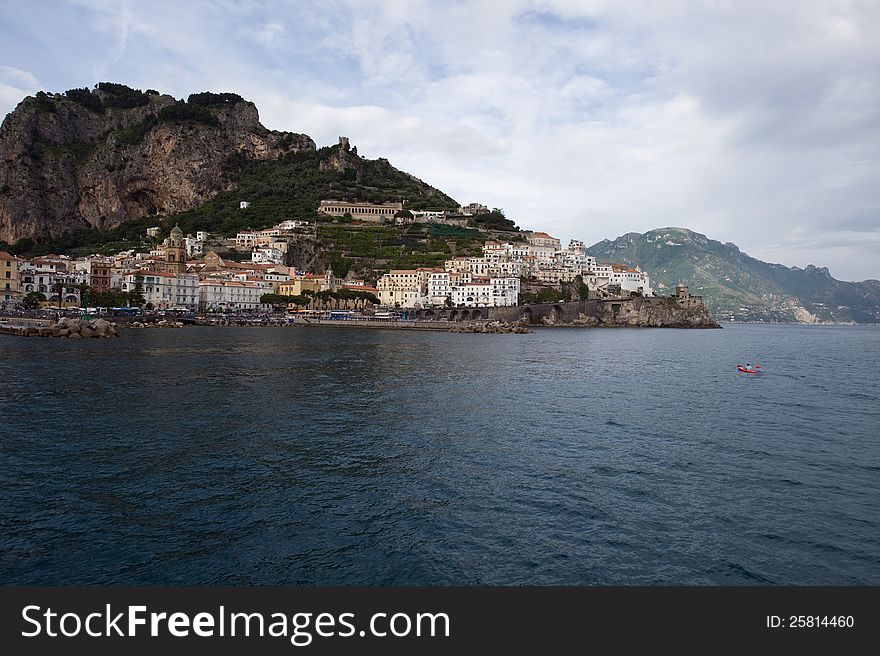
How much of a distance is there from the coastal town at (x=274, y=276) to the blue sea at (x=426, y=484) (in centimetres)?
5809

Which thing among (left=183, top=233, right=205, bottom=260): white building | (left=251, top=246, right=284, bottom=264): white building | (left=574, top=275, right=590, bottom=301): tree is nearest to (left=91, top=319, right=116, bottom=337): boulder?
(left=251, top=246, right=284, bottom=264): white building

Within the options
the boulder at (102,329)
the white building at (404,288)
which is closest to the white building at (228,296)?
the white building at (404,288)

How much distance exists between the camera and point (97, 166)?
131 meters

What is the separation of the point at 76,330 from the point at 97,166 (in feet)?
341

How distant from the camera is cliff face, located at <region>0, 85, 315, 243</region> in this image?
124 meters

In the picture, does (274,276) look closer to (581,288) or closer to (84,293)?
(84,293)

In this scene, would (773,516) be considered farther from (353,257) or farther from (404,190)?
(404,190)

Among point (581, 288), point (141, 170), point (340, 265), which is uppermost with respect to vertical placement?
point (141, 170)

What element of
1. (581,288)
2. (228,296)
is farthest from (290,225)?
(581,288)

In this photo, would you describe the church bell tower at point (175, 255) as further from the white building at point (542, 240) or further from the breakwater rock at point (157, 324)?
the white building at point (542, 240)

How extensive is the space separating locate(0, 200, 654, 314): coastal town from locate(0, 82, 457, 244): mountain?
493 inches

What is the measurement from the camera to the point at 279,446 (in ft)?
47.8

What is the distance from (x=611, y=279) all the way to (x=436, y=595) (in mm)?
110851

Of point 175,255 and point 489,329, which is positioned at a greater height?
point 175,255
